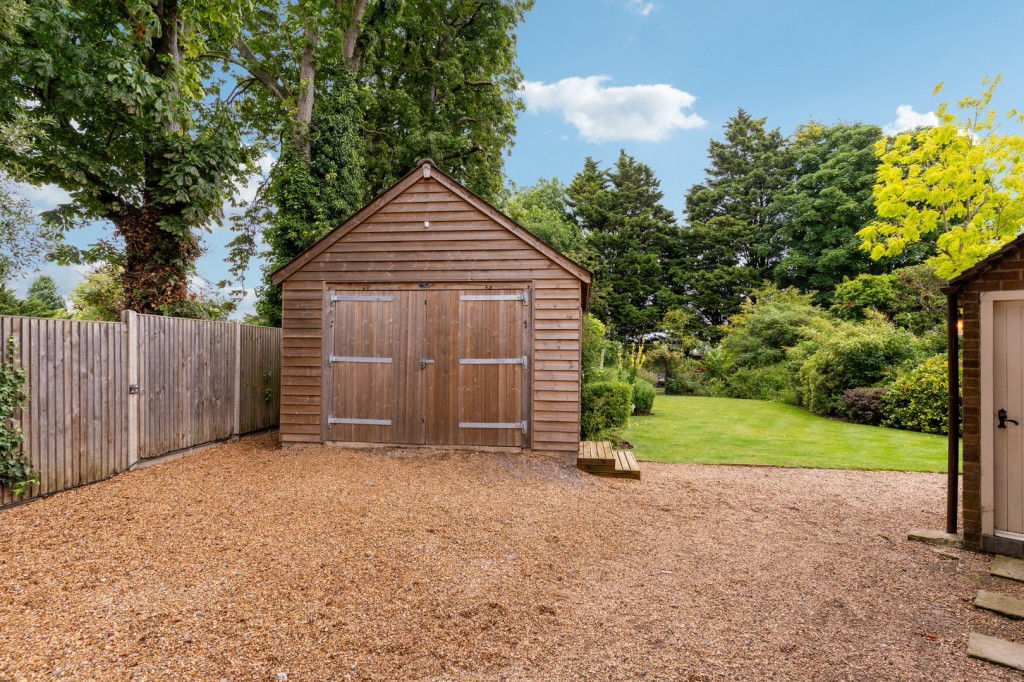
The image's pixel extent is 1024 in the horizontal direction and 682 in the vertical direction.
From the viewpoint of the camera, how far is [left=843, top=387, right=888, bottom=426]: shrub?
11008mm

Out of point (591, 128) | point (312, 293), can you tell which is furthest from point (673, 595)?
point (591, 128)

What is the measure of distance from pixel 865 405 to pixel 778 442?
11.4 ft

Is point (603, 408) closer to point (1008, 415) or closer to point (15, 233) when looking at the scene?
point (1008, 415)

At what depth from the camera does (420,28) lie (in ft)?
48.6

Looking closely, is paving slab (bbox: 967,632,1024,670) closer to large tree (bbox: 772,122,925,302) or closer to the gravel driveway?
the gravel driveway

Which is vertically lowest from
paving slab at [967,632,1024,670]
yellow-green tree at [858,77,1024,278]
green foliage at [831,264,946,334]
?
paving slab at [967,632,1024,670]

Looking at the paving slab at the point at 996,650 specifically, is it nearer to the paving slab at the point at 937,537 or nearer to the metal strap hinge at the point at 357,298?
the paving slab at the point at 937,537

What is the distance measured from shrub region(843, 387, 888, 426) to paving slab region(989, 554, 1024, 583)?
26.9 ft

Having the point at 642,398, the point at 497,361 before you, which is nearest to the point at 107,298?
the point at 497,361

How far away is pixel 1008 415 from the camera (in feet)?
12.8

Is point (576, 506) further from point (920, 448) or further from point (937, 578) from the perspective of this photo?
point (920, 448)

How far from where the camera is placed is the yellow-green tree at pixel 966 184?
879cm

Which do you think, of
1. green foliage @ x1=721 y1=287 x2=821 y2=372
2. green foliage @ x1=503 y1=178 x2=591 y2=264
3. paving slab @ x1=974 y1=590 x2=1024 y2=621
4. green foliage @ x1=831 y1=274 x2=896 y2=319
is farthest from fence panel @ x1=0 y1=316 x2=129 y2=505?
green foliage @ x1=831 y1=274 x2=896 y2=319

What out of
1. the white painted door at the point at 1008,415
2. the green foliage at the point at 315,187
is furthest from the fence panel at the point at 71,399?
the white painted door at the point at 1008,415
